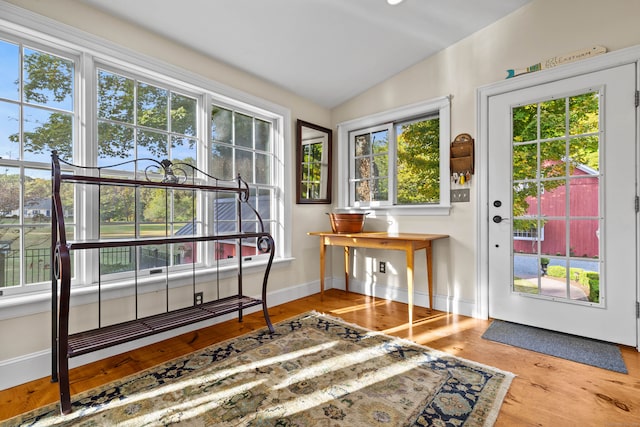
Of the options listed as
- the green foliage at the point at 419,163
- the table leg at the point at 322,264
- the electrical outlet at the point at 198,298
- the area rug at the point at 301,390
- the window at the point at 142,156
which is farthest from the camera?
the table leg at the point at 322,264

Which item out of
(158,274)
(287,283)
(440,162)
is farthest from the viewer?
(287,283)

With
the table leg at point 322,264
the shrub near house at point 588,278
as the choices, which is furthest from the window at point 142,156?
the shrub near house at point 588,278

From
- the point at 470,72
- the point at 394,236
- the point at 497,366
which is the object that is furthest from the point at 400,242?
the point at 470,72

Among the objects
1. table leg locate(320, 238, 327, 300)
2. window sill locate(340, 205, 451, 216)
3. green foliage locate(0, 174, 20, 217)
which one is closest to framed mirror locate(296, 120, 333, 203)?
window sill locate(340, 205, 451, 216)

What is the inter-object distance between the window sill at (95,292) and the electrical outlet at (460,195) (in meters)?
2.11

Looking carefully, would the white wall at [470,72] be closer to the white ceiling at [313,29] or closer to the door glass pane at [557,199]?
the white ceiling at [313,29]

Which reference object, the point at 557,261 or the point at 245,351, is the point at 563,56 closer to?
the point at 557,261

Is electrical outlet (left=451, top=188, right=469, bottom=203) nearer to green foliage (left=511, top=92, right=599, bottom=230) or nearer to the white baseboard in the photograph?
green foliage (left=511, top=92, right=599, bottom=230)

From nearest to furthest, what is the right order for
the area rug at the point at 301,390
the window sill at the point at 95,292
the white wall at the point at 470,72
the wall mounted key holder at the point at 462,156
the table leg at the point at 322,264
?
the area rug at the point at 301,390
the window sill at the point at 95,292
the white wall at the point at 470,72
the wall mounted key holder at the point at 462,156
the table leg at the point at 322,264

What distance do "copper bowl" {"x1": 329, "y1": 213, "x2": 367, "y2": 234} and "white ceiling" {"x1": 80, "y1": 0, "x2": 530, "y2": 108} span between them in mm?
1466

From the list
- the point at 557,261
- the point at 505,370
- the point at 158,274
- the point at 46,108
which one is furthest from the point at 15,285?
the point at 557,261

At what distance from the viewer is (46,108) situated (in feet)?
6.59

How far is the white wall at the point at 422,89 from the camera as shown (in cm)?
205

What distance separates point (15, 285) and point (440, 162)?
11.2ft
